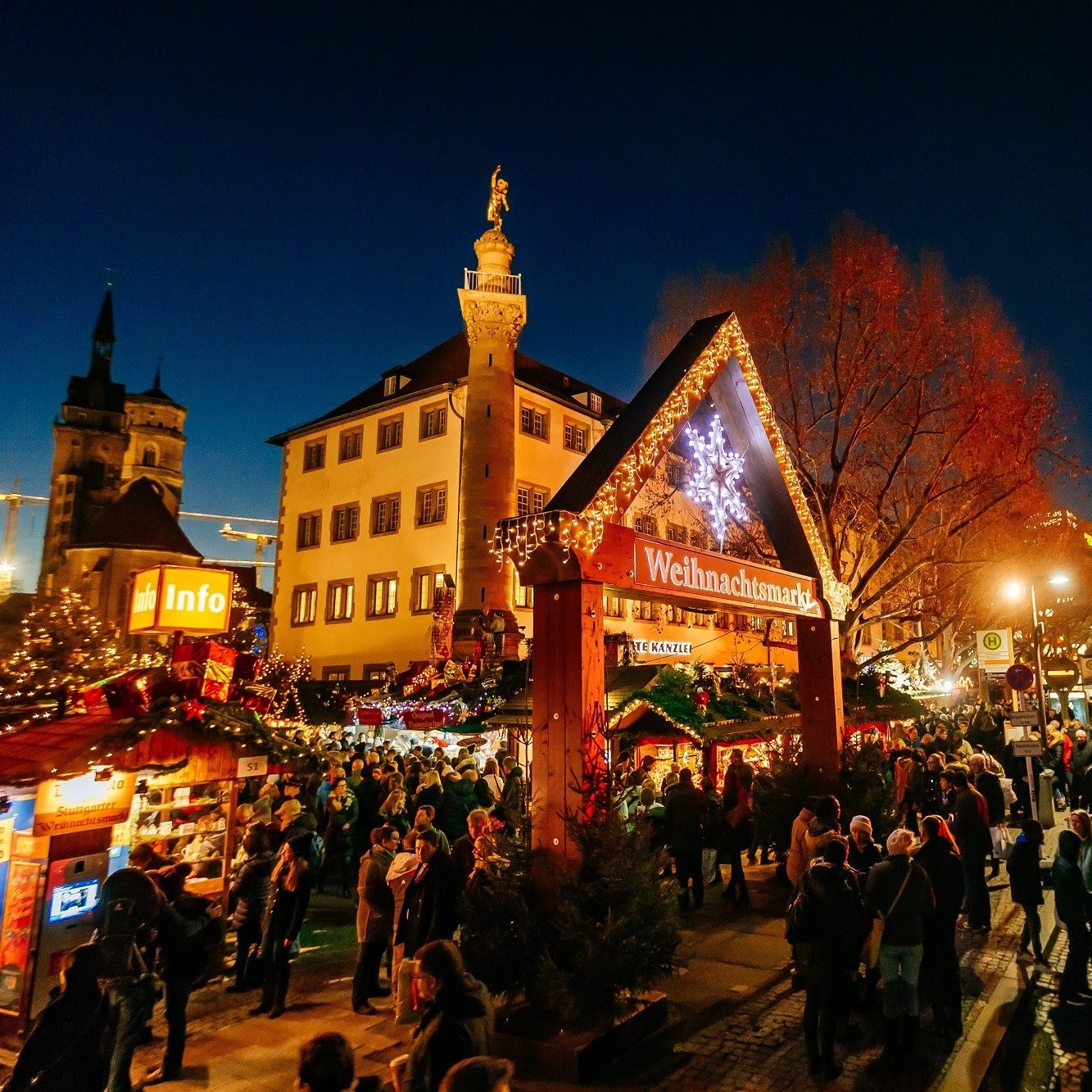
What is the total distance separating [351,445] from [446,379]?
5.76 m

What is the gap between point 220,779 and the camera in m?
9.87

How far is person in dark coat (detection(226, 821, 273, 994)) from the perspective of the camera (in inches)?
324

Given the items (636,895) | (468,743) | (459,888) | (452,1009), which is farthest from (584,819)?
(468,743)

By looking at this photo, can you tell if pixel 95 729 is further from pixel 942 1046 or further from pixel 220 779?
pixel 942 1046

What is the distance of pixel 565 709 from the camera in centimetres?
666

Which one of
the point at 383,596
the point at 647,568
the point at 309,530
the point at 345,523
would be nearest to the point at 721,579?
the point at 647,568

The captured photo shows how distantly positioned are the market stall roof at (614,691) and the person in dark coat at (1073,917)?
8.49 meters

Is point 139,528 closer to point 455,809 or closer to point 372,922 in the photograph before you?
point 455,809

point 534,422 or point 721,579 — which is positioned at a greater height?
point 534,422

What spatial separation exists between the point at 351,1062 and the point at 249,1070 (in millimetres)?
4402

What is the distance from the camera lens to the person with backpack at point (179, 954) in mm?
6348

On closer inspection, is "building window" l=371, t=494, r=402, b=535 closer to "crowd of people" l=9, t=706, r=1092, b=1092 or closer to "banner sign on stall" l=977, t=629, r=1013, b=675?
"banner sign on stall" l=977, t=629, r=1013, b=675

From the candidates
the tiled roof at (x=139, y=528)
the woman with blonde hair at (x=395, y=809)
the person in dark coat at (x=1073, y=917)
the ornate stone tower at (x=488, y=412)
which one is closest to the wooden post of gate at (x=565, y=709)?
the person in dark coat at (x=1073, y=917)

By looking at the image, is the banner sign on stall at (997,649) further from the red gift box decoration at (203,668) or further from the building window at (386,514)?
the building window at (386,514)
